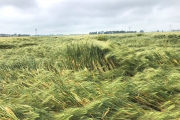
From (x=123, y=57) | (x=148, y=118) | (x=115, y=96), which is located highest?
(x=123, y=57)

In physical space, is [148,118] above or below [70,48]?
below

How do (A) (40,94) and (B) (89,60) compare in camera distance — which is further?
(B) (89,60)

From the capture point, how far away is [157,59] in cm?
579

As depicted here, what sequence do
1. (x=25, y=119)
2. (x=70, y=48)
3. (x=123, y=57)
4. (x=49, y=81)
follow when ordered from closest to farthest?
(x=25, y=119) → (x=49, y=81) → (x=123, y=57) → (x=70, y=48)

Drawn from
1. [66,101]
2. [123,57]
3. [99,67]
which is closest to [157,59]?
[123,57]

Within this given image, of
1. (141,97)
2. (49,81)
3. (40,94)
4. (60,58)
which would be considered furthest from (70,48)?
(141,97)

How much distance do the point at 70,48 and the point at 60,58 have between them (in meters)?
0.62

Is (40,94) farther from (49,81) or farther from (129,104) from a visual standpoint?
(129,104)

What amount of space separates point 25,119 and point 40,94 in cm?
92

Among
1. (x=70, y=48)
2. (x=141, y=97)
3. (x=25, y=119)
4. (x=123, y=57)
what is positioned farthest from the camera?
(x=70, y=48)

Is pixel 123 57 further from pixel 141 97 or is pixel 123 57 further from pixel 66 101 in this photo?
pixel 66 101

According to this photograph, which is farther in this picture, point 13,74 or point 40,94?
point 13,74

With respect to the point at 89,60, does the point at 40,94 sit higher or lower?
lower

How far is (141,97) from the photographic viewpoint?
134 inches
